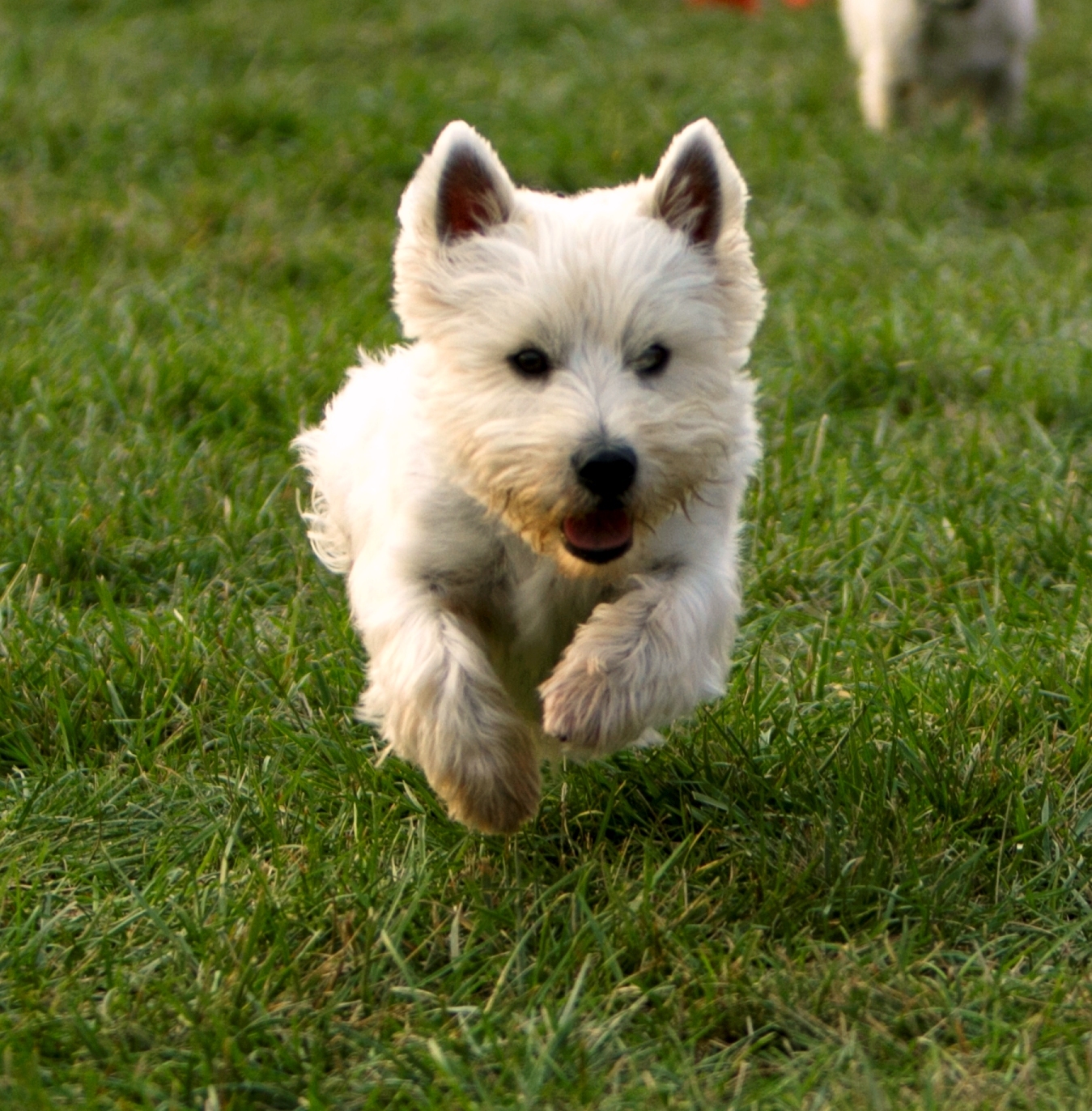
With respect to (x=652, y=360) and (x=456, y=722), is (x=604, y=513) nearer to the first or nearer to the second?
(x=652, y=360)

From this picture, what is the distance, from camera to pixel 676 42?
1175 cm

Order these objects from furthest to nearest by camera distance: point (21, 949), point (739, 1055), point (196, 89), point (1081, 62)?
point (1081, 62) → point (196, 89) → point (21, 949) → point (739, 1055)

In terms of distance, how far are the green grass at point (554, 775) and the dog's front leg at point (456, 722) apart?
19cm

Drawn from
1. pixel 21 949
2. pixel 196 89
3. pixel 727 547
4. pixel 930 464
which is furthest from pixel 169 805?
pixel 196 89

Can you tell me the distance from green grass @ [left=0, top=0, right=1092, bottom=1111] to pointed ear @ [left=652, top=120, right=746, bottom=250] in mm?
1035

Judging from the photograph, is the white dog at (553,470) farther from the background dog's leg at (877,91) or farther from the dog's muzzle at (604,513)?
the background dog's leg at (877,91)

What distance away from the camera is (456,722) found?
10.8ft

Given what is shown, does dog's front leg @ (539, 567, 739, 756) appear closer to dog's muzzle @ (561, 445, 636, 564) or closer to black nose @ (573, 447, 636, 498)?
dog's muzzle @ (561, 445, 636, 564)

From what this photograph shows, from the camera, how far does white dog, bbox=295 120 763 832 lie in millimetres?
3240

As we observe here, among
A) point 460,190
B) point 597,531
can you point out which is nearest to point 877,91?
point 460,190

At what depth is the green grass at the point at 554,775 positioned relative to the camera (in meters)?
2.97

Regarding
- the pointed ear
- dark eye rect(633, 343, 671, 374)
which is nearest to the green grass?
dark eye rect(633, 343, 671, 374)

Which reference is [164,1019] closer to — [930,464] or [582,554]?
[582,554]

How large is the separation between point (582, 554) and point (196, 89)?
21.9ft
